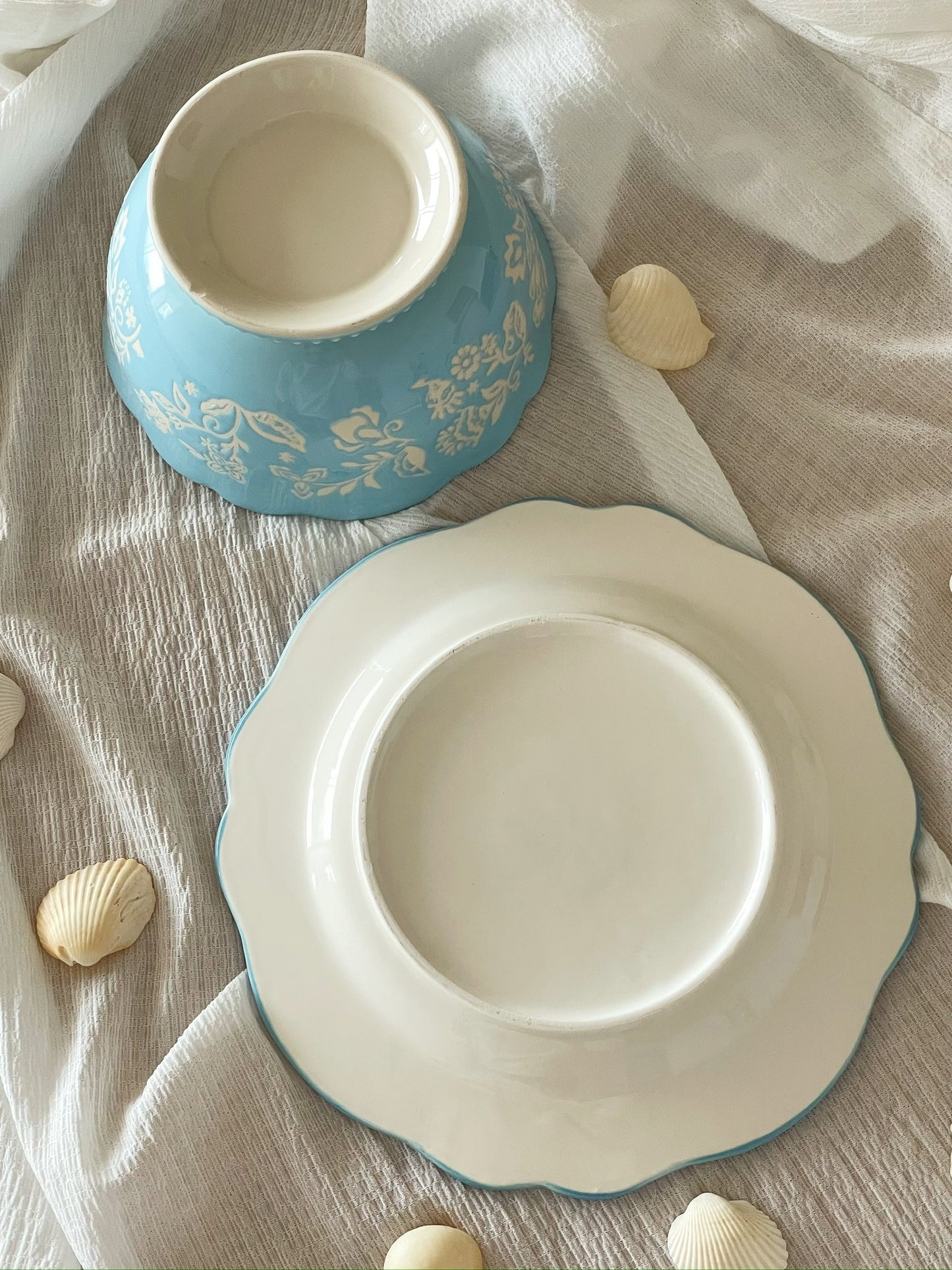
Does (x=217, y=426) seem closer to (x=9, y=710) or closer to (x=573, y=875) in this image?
(x=9, y=710)

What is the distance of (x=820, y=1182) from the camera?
0.62 metres

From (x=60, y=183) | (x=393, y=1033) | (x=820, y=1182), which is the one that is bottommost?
(x=820, y=1182)

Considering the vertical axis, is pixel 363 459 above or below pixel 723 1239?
above

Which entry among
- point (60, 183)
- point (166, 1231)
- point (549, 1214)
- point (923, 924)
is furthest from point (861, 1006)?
point (60, 183)

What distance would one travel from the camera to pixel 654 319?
0.68 meters

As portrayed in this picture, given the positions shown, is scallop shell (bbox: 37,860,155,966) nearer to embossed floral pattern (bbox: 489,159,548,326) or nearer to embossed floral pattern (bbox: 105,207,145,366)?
embossed floral pattern (bbox: 105,207,145,366)

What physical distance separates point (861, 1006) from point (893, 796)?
121mm

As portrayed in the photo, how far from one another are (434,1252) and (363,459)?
1.48 feet

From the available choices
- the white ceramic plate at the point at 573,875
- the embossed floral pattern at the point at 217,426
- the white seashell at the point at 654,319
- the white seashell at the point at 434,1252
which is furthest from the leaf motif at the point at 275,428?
the white seashell at the point at 434,1252

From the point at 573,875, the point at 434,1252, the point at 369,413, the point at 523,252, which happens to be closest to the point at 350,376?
the point at 369,413

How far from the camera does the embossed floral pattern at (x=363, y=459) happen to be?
60 centimetres

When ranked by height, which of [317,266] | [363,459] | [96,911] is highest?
[317,266]

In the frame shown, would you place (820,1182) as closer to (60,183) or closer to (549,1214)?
(549,1214)

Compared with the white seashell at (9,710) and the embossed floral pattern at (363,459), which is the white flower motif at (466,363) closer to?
the embossed floral pattern at (363,459)
